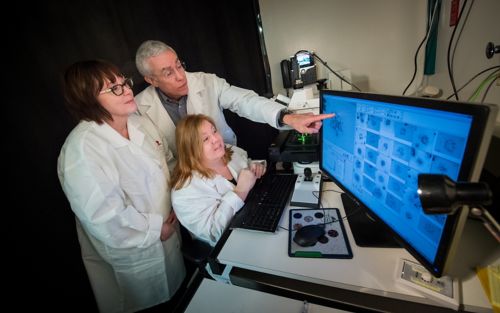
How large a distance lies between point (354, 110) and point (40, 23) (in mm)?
1241

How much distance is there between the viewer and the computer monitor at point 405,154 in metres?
0.41

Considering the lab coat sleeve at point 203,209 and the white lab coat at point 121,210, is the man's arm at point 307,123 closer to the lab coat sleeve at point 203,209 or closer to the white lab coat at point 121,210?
the lab coat sleeve at point 203,209

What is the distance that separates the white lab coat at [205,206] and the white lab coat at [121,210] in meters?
0.14

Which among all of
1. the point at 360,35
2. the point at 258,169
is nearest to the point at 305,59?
the point at 360,35

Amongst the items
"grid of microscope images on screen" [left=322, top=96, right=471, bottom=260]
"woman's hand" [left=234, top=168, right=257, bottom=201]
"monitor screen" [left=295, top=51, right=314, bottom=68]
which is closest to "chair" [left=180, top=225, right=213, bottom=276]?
"woman's hand" [left=234, top=168, right=257, bottom=201]

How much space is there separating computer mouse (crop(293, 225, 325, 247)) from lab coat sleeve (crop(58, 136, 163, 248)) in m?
0.69

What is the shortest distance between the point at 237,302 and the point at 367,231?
47 centimetres

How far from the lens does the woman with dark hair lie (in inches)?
35.3

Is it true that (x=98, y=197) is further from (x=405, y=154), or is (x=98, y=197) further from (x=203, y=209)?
(x=405, y=154)

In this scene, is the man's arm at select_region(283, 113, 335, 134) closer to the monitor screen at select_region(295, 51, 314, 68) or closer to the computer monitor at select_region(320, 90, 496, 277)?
the computer monitor at select_region(320, 90, 496, 277)

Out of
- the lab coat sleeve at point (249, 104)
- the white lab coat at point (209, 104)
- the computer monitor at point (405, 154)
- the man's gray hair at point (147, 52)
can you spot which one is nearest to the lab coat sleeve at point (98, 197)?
the white lab coat at point (209, 104)

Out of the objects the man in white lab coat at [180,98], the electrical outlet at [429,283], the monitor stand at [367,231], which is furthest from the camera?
the man in white lab coat at [180,98]

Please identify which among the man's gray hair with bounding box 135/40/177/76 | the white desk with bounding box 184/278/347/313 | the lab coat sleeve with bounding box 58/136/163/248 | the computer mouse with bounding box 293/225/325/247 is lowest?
the white desk with bounding box 184/278/347/313

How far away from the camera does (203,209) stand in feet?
3.40
